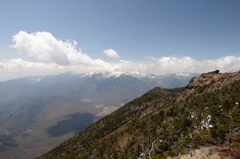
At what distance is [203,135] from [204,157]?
316 inches

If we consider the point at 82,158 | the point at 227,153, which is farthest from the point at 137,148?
the point at 82,158

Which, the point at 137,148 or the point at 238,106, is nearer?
the point at 238,106

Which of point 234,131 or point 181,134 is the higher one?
point 234,131

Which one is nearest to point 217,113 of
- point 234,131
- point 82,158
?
point 234,131

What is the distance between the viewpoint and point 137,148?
1332 inches

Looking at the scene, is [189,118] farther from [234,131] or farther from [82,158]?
[82,158]

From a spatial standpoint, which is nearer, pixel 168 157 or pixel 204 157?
pixel 204 157

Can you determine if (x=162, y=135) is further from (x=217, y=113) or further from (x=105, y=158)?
(x=105, y=158)

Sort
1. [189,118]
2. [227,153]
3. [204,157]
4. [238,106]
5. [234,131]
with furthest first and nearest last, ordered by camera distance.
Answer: [189,118]
[238,106]
[234,131]
[204,157]
[227,153]

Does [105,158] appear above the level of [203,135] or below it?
below

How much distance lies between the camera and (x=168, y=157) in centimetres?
2139

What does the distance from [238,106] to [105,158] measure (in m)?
42.4

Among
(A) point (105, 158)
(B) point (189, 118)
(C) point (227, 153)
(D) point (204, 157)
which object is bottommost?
(A) point (105, 158)

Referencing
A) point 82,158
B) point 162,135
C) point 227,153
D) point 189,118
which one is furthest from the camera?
point 82,158
